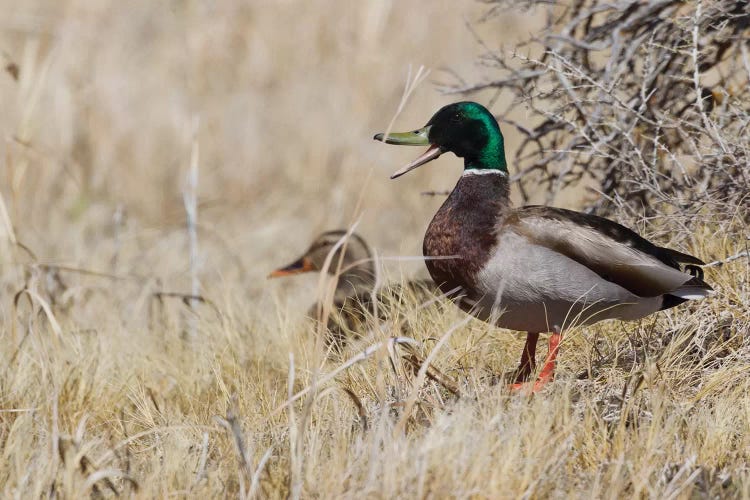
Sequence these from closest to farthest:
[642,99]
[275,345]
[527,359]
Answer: [527,359], [642,99], [275,345]

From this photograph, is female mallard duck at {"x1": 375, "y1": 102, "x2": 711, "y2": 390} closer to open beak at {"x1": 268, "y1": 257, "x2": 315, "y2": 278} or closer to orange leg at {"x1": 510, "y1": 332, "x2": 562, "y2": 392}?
orange leg at {"x1": 510, "y1": 332, "x2": 562, "y2": 392}

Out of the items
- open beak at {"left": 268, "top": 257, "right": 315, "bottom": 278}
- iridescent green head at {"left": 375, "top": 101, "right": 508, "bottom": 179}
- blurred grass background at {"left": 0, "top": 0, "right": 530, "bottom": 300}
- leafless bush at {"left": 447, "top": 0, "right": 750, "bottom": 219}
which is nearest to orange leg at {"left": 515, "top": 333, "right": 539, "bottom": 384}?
iridescent green head at {"left": 375, "top": 101, "right": 508, "bottom": 179}

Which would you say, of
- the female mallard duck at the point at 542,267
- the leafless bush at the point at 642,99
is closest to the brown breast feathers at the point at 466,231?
the female mallard duck at the point at 542,267

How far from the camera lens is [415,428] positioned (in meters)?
2.96

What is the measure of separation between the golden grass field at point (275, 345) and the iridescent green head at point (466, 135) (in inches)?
11.0

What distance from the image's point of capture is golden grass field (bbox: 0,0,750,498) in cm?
262

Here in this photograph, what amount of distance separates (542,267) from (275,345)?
51.3 inches

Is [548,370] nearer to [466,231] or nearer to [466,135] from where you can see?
[466,231]

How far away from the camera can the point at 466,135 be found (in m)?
3.44

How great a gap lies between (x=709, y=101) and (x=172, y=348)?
2315 millimetres

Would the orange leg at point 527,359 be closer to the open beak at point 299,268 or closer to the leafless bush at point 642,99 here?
the leafless bush at point 642,99

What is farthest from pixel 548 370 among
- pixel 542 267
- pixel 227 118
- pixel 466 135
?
pixel 227 118

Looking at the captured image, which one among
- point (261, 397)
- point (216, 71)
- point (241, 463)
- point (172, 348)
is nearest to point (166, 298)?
point (172, 348)

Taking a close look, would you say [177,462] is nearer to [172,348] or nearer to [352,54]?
[172,348]
